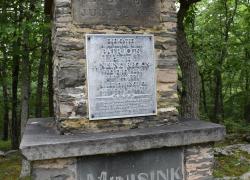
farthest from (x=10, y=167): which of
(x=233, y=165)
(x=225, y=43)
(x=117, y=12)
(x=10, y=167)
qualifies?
(x=225, y=43)

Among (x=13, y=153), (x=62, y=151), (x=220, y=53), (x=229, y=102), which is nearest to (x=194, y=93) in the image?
(x=62, y=151)

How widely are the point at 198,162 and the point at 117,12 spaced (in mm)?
2123

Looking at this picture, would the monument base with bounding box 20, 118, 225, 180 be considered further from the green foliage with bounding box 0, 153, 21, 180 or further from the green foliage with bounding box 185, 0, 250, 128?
the green foliage with bounding box 185, 0, 250, 128

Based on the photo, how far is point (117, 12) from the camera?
4.43m

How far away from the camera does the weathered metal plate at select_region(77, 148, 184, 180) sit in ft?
13.6

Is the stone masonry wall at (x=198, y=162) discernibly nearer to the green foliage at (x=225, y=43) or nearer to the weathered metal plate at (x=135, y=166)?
the weathered metal plate at (x=135, y=166)

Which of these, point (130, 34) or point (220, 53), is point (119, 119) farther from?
point (220, 53)

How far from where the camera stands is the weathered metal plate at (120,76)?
14.1 ft

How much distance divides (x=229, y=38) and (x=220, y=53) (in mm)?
1357

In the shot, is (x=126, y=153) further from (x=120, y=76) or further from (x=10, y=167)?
(x=10, y=167)

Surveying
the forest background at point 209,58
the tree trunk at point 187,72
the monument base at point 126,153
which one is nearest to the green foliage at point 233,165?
the tree trunk at point 187,72

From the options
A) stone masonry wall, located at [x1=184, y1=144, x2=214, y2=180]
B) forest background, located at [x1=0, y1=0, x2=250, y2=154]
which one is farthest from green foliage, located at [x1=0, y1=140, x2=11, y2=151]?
stone masonry wall, located at [x1=184, y1=144, x2=214, y2=180]

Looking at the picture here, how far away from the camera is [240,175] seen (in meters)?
6.85

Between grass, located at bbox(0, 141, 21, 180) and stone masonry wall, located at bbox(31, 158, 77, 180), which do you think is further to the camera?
grass, located at bbox(0, 141, 21, 180)
